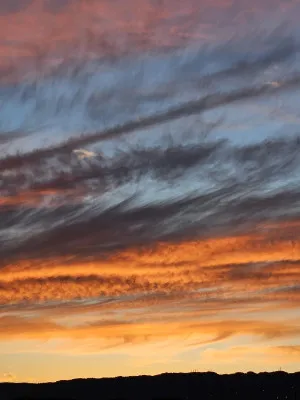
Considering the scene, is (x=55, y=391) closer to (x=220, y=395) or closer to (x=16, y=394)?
(x=16, y=394)

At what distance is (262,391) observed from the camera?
647 feet

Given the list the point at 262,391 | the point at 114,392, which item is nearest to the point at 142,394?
the point at 114,392

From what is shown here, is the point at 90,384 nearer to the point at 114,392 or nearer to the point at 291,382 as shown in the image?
the point at 114,392

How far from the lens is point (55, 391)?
195 meters

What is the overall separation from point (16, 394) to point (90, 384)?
13154 mm

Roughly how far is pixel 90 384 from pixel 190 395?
17.1 meters

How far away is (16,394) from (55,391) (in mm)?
6362

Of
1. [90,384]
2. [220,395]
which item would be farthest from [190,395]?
[90,384]

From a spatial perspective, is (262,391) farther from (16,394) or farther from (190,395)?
(16,394)

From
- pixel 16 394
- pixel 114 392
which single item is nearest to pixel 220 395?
pixel 114 392

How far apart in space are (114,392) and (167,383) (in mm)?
8625

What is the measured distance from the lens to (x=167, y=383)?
199875 mm

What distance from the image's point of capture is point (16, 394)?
19288 cm

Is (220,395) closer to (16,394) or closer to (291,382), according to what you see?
(291,382)
